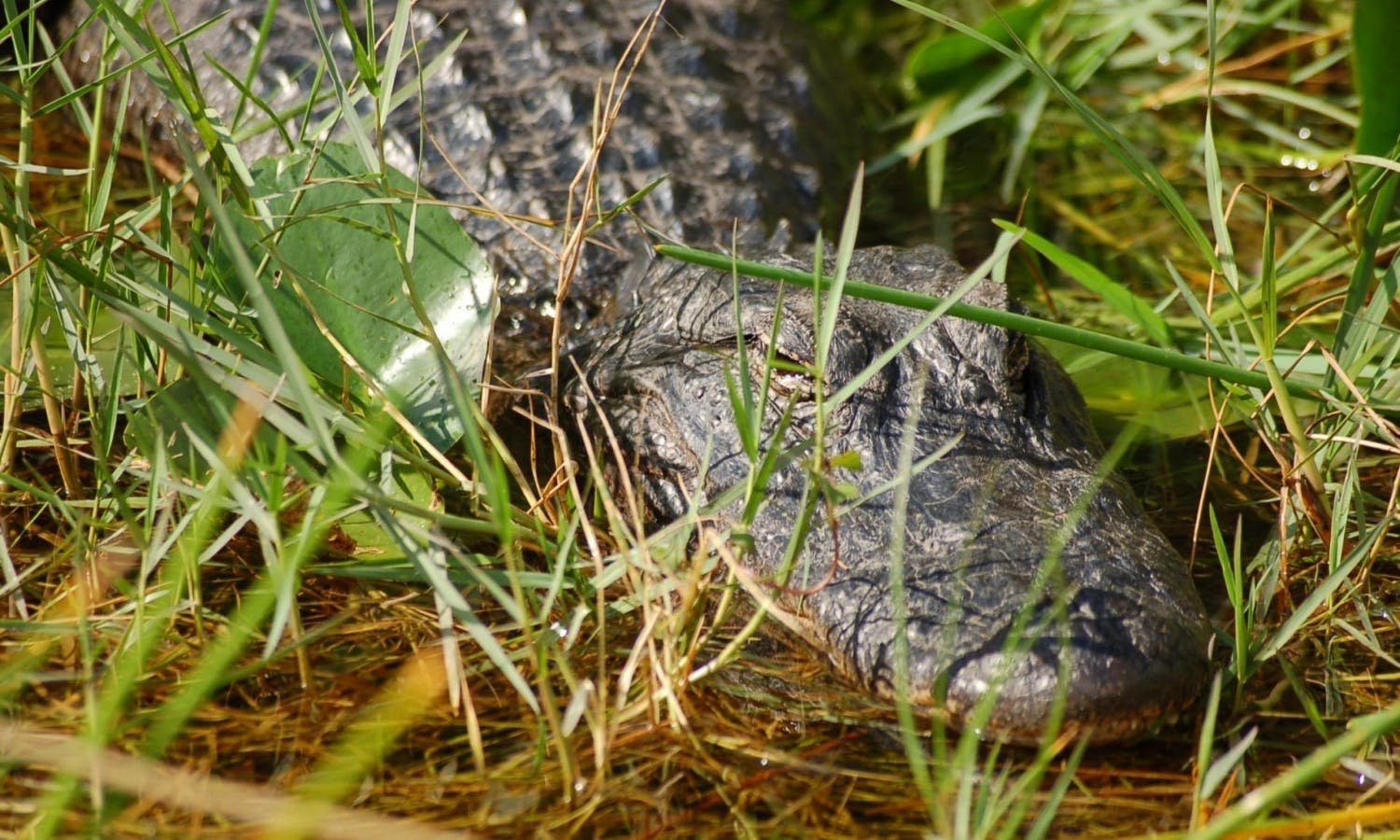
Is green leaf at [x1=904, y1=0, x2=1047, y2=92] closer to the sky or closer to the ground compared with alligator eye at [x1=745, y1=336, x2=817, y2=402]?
closer to the sky

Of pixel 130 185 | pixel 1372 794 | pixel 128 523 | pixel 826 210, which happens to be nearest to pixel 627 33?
pixel 826 210

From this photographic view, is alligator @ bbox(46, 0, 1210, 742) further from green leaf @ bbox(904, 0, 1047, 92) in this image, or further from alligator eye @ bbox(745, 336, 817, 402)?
green leaf @ bbox(904, 0, 1047, 92)

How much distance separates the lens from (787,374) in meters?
2.56

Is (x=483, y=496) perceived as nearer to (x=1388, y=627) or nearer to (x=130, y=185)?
(x=1388, y=627)

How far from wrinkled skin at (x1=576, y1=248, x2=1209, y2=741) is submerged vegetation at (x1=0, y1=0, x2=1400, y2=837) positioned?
9 cm

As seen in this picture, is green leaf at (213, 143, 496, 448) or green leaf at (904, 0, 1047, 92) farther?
green leaf at (904, 0, 1047, 92)

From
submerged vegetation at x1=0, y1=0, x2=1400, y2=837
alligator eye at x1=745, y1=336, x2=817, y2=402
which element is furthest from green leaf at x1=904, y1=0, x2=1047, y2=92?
alligator eye at x1=745, y1=336, x2=817, y2=402

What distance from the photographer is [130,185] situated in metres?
3.93

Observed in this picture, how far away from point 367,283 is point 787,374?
0.77 m

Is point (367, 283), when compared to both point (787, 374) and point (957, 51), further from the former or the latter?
point (957, 51)

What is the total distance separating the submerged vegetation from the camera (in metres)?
1.77

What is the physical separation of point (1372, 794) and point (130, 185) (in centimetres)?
347

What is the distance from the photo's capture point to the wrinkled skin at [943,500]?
189 centimetres

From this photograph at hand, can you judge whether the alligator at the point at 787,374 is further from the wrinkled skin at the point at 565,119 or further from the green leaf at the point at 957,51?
the green leaf at the point at 957,51
